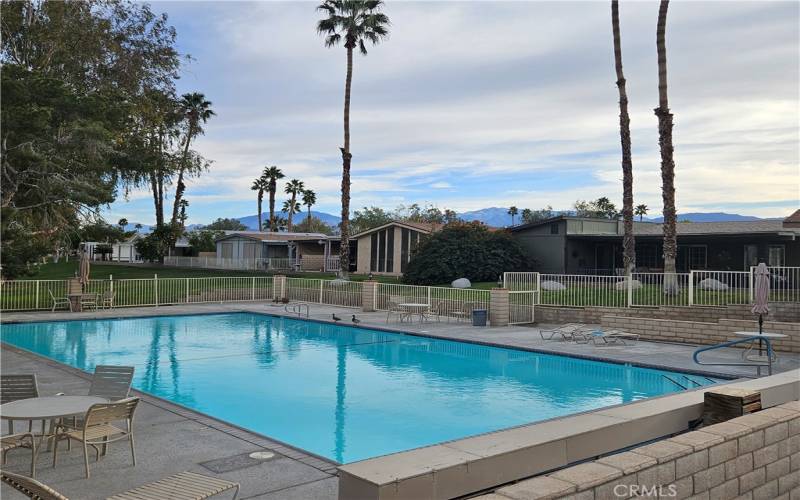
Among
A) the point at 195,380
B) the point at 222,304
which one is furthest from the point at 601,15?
the point at 195,380

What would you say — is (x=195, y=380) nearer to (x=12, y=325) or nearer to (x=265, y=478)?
(x=265, y=478)

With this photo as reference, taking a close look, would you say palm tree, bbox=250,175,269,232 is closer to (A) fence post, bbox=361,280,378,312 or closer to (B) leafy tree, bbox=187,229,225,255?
(B) leafy tree, bbox=187,229,225,255

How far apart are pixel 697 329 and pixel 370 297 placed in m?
12.4

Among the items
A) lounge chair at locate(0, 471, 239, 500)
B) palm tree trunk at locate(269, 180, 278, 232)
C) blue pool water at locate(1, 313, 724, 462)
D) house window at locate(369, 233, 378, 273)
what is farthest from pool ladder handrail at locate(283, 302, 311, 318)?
palm tree trunk at locate(269, 180, 278, 232)

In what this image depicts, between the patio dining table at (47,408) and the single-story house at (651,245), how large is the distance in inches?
996

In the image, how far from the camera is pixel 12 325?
1983cm

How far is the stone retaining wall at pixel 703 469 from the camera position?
159 inches

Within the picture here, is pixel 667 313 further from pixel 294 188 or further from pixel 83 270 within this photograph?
pixel 294 188

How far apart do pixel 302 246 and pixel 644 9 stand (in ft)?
104

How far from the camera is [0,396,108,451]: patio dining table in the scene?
6.03m

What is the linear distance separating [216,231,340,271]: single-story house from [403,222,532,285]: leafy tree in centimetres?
1598

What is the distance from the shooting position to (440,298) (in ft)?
74.5

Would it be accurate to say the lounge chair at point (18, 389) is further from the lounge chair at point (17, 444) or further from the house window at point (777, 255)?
the house window at point (777, 255)

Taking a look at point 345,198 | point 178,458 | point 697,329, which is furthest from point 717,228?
point 178,458
